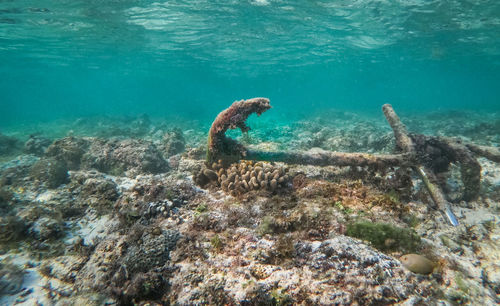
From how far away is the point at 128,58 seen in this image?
125ft

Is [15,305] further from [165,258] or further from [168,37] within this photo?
[168,37]

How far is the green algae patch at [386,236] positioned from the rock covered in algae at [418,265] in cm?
33

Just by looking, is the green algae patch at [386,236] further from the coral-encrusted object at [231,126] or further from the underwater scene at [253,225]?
the coral-encrusted object at [231,126]

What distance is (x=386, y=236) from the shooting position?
11.0ft

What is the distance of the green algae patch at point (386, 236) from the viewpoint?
332 cm

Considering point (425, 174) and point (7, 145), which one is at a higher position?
point (425, 174)

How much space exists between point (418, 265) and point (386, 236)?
51 cm

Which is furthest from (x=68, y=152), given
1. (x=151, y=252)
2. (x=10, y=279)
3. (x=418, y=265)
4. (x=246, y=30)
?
(x=246, y=30)

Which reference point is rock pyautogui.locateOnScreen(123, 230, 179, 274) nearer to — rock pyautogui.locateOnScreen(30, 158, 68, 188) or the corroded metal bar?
the corroded metal bar

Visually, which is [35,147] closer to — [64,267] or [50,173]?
[50,173]

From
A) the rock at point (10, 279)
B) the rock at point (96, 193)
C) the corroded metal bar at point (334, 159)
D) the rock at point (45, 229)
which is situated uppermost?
the corroded metal bar at point (334, 159)

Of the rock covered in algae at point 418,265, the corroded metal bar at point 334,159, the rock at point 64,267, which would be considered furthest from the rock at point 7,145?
the rock covered in algae at point 418,265

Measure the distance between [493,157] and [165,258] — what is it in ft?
26.2

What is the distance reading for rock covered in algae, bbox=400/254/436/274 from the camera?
288 cm
